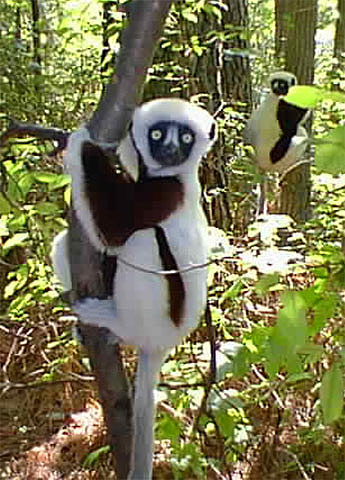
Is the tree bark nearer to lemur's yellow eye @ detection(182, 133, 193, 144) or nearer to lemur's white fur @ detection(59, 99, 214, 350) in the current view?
lemur's white fur @ detection(59, 99, 214, 350)

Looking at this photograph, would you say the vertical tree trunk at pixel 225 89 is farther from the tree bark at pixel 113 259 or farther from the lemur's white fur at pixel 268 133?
the tree bark at pixel 113 259

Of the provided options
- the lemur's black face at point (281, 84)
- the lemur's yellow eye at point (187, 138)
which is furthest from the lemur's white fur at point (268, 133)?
the lemur's yellow eye at point (187, 138)

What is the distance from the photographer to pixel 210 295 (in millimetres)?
4047

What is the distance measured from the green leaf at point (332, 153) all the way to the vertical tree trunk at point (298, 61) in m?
6.22

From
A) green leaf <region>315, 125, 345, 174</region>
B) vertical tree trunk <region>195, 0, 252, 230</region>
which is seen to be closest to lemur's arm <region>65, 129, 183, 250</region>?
green leaf <region>315, 125, 345, 174</region>

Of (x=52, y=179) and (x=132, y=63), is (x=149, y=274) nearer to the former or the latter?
(x=52, y=179)

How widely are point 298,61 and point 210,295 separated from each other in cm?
442

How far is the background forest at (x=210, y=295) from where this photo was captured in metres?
2.68

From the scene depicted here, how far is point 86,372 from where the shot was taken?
4680mm

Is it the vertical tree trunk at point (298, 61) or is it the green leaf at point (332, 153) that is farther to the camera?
the vertical tree trunk at point (298, 61)

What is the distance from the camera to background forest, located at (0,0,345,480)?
2.68 meters

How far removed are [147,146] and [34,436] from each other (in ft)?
9.98

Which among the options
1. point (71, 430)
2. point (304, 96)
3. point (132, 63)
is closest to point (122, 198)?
point (132, 63)

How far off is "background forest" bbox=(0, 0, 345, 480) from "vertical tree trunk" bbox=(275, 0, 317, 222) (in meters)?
0.16
